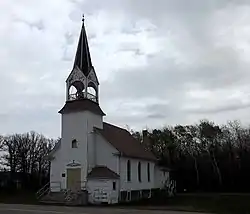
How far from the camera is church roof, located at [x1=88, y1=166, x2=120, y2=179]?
3728 cm

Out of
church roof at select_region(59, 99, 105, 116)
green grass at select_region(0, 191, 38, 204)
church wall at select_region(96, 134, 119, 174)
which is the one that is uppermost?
church roof at select_region(59, 99, 105, 116)

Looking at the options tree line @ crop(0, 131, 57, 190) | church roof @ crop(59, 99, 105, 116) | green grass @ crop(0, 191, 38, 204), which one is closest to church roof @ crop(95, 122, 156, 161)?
church roof @ crop(59, 99, 105, 116)

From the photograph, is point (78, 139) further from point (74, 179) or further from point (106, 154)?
point (74, 179)

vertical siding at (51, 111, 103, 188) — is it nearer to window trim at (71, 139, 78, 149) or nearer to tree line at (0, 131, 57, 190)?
window trim at (71, 139, 78, 149)

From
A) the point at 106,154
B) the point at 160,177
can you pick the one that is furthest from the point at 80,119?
the point at 160,177

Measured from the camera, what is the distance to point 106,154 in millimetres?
39219

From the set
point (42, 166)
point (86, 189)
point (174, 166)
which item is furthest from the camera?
point (42, 166)

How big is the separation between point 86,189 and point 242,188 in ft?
102

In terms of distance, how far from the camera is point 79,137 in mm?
38688

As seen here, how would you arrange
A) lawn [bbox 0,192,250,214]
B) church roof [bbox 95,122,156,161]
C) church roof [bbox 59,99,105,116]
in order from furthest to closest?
1. church roof [bbox 95,122,156,161]
2. church roof [bbox 59,99,105,116]
3. lawn [bbox 0,192,250,214]

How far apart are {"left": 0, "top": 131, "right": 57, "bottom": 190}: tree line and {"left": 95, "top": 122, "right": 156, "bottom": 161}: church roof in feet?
74.5

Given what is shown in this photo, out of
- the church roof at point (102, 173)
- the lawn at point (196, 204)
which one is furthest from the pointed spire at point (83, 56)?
the lawn at point (196, 204)

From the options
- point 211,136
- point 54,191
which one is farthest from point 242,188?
point 54,191

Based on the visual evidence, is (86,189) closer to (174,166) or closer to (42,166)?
(174,166)
